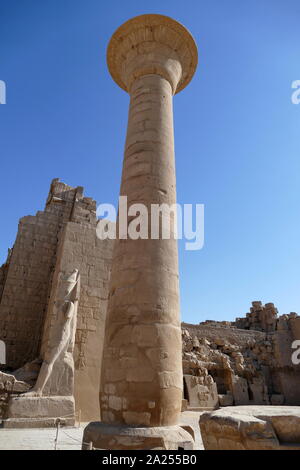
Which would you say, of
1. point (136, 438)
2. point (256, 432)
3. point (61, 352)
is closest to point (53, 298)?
point (61, 352)

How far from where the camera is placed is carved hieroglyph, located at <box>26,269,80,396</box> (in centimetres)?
A: 696

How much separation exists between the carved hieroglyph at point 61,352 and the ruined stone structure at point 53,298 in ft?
0.08

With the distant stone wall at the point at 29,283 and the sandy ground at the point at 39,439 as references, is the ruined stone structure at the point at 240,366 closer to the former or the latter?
the distant stone wall at the point at 29,283

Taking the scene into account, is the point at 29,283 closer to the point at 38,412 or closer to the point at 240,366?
the point at 38,412

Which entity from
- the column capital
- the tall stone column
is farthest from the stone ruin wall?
the column capital

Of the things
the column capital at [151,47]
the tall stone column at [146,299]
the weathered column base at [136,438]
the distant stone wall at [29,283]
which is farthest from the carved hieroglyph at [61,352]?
the column capital at [151,47]

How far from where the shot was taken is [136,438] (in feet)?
9.77

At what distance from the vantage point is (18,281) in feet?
33.0

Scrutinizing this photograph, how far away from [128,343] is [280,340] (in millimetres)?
20144

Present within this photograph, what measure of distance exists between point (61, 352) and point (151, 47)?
6593 mm

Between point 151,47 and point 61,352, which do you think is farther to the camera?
point 61,352

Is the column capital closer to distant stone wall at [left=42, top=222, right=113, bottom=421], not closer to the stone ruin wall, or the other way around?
distant stone wall at [left=42, top=222, right=113, bottom=421]

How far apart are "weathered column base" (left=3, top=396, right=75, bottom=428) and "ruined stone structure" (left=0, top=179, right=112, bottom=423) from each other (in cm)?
26
